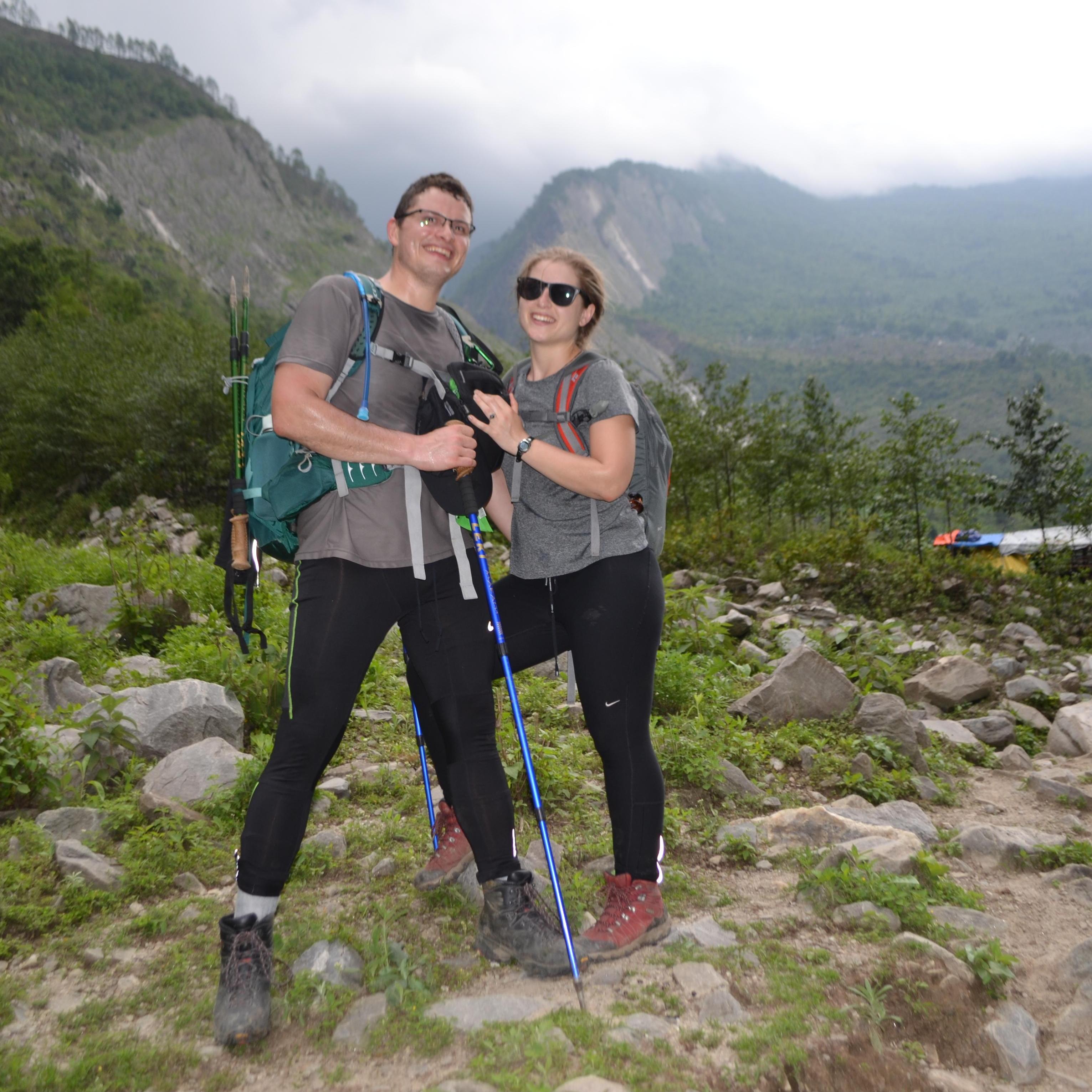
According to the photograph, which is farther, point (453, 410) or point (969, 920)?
point (969, 920)

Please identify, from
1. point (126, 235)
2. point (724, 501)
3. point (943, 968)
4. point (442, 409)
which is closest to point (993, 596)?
point (943, 968)

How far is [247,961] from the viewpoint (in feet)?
8.82

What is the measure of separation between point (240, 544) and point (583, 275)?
174cm

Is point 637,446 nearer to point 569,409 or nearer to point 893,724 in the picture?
point 569,409

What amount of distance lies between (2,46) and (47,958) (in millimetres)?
194793

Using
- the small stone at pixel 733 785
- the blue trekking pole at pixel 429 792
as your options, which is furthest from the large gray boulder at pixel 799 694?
the blue trekking pole at pixel 429 792

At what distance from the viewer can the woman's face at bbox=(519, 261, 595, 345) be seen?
10.9 feet

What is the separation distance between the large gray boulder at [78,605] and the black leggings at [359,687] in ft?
19.7

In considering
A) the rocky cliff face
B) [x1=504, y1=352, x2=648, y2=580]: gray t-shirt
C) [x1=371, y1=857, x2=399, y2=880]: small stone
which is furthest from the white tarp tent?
the rocky cliff face

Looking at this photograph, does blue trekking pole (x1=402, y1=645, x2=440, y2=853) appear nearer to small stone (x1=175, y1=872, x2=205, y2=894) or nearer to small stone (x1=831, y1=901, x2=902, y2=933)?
small stone (x1=175, y1=872, x2=205, y2=894)

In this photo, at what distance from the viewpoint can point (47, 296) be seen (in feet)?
178

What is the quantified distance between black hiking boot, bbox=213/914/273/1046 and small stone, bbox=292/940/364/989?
18 cm

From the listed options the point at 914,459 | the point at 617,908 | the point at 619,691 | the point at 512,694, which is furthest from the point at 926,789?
the point at 914,459

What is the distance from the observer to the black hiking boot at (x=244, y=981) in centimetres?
258
